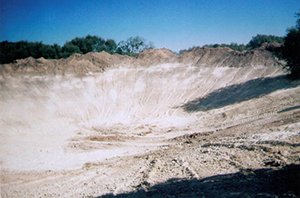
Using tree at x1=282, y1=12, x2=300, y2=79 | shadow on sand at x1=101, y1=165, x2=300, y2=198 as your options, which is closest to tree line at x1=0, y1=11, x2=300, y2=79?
tree at x1=282, y1=12, x2=300, y2=79

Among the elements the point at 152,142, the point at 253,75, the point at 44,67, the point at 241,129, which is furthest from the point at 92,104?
the point at 241,129

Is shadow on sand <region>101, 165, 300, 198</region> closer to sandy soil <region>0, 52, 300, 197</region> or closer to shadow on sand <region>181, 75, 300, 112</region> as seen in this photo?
sandy soil <region>0, 52, 300, 197</region>

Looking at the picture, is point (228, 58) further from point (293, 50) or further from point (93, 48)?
point (93, 48)

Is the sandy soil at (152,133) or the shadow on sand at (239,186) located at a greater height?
the sandy soil at (152,133)

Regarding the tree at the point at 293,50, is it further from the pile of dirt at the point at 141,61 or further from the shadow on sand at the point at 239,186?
the shadow on sand at the point at 239,186

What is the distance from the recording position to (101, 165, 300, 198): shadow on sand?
33.7 ft

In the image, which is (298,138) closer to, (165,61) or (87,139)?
(87,139)

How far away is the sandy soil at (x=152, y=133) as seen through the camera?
42.2 feet

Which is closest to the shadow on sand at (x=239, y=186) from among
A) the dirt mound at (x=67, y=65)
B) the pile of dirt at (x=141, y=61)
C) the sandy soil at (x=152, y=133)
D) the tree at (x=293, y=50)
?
the sandy soil at (x=152, y=133)

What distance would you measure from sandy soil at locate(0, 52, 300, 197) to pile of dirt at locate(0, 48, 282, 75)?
3.79ft

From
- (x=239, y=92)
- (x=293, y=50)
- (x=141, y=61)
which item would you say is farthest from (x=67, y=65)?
(x=293, y=50)

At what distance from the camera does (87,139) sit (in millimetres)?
25750

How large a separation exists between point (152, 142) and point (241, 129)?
19.5 ft

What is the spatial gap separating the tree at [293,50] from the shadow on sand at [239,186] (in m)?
21.4
